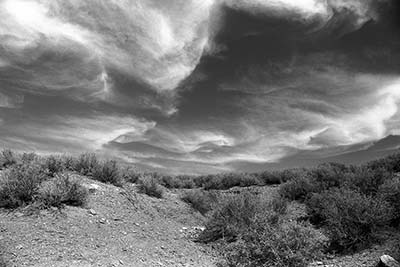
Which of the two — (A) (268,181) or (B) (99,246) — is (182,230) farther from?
(A) (268,181)

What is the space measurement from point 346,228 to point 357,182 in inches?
213

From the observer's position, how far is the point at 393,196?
11289 mm

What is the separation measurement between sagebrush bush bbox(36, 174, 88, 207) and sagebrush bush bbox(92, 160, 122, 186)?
10.8 ft

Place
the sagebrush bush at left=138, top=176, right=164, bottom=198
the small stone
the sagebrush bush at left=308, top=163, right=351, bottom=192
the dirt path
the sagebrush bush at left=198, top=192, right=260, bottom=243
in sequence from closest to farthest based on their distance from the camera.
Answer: the dirt path < the small stone < the sagebrush bush at left=198, top=192, right=260, bottom=243 < the sagebrush bush at left=138, top=176, right=164, bottom=198 < the sagebrush bush at left=308, top=163, right=351, bottom=192

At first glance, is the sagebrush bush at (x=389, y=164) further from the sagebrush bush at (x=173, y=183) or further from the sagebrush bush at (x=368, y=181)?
the sagebrush bush at (x=173, y=183)

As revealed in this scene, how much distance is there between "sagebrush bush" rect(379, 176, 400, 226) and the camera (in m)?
10.5

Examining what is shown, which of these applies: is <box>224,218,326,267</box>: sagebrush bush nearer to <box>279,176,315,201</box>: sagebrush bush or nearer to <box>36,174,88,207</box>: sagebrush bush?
→ <box>36,174,88,207</box>: sagebrush bush

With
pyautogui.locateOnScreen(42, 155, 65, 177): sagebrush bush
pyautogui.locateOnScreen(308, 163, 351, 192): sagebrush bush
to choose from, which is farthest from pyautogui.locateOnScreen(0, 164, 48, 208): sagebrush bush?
pyautogui.locateOnScreen(308, 163, 351, 192): sagebrush bush

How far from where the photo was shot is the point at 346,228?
9.85 meters

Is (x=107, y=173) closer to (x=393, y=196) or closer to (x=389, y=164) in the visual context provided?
(x=393, y=196)

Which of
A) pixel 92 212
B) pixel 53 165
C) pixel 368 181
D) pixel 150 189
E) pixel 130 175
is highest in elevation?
pixel 130 175

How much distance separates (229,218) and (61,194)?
611 cm

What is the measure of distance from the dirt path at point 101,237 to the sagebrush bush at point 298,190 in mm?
6931

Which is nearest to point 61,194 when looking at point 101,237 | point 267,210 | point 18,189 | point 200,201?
point 18,189
